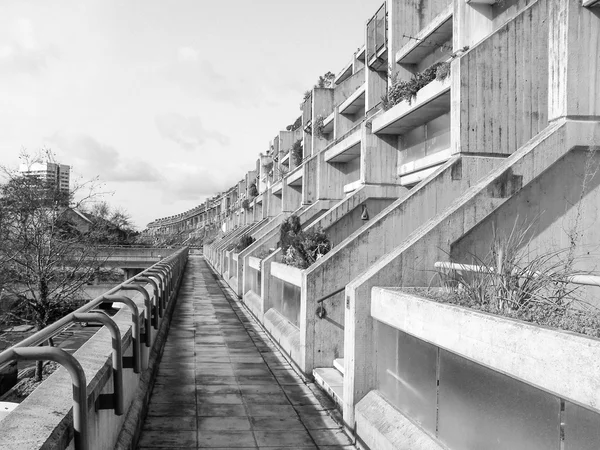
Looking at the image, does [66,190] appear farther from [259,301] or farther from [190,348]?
[190,348]

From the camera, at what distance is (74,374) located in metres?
4.20

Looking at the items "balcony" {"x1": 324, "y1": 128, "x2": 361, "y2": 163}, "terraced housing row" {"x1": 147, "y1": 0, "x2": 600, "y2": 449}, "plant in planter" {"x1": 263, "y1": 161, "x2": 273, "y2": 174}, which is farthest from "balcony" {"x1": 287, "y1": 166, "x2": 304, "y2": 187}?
"plant in planter" {"x1": 263, "y1": 161, "x2": 273, "y2": 174}

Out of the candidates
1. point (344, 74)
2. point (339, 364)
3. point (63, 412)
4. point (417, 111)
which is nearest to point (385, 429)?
point (339, 364)

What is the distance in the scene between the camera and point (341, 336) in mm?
12117

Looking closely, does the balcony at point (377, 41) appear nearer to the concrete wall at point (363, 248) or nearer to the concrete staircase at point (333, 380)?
the concrete wall at point (363, 248)

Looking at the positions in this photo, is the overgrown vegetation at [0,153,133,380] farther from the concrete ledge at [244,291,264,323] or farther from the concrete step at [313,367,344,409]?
the concrete step at [313,367,344,409]

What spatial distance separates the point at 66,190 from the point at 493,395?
2513 cm

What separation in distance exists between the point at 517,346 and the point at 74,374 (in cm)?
335

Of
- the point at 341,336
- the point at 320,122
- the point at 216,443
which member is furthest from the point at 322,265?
the point at 320,122

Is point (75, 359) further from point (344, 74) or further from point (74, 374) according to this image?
point (344, 74)

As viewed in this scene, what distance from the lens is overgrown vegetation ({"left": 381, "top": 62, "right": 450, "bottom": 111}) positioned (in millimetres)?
13688

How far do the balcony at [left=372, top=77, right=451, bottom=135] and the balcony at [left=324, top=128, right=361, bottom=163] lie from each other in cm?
228

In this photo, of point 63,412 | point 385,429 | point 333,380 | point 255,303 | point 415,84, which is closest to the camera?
point 63,412

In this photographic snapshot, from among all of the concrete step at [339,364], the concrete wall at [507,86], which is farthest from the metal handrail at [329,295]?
the concrete wall at [507,86]
